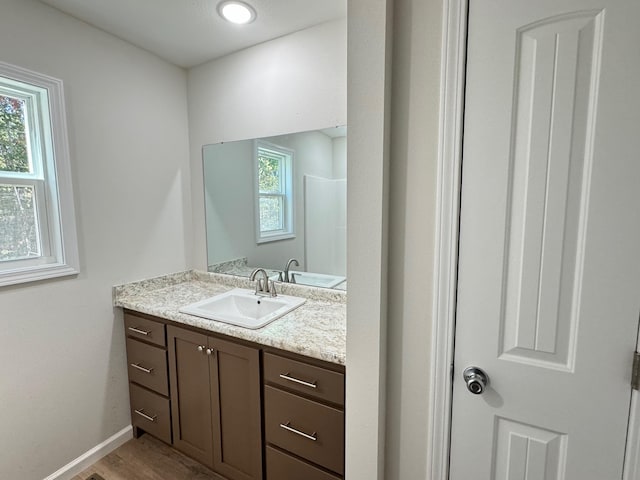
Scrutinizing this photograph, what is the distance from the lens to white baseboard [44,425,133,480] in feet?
5.46

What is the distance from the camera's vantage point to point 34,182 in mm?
1548

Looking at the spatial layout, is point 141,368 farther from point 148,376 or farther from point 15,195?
point 15,195

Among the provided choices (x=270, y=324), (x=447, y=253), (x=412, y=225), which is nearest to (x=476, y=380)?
(x=447, y=253)

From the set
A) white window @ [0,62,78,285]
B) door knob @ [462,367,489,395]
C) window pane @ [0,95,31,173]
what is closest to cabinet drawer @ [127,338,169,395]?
white window @ [0,62,78,285]

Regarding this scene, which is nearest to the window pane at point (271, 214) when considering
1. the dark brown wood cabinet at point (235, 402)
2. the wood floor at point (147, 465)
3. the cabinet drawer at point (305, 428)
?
the dark brown wood cabinet at point (235, 402)

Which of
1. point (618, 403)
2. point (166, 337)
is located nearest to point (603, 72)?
point (618, 403)

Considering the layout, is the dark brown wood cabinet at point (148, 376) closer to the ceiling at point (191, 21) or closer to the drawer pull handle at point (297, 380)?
the drawer pull handle at point (297, 380)

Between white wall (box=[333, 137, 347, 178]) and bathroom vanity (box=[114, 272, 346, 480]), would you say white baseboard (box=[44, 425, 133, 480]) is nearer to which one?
bathroom vanity (box=[114, 272, 346, 480])

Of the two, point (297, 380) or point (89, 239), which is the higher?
point (89, 239)

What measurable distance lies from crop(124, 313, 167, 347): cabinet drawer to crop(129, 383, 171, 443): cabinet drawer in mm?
346

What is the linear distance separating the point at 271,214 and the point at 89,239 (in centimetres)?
104

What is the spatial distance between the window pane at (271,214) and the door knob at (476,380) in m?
1.38

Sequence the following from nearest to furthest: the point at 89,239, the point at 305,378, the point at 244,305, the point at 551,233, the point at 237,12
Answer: the point at 551,233 < the point at 305,378 < the point at 237,12 < the point at 89,239 < the point at 244,305

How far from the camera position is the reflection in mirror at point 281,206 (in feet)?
5.90
